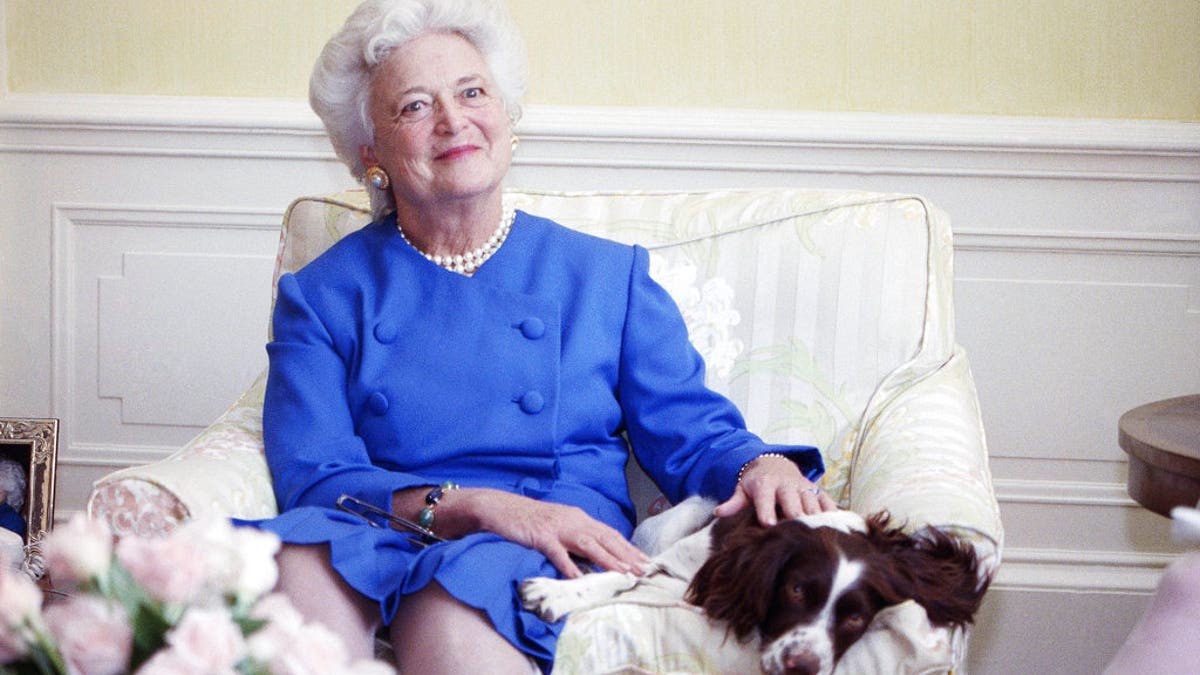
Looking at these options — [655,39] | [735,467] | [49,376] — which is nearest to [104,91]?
[49,376]

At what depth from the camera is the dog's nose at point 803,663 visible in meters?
1.42

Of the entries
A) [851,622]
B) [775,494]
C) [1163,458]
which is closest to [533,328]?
[775,494]

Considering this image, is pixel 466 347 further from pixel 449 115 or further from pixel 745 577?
pixel 745 577

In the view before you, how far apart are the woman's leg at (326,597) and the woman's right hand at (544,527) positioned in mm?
182

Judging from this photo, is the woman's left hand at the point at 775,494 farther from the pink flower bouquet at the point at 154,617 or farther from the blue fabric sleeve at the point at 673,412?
the pink flower bouquet at the point at 154,617

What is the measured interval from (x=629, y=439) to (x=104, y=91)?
1.60 m

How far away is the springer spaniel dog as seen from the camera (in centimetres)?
144

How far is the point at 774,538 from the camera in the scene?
150cm

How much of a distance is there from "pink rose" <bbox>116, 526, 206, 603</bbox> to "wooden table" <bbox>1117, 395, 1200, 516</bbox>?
1337mm

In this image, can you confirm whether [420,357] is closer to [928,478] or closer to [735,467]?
[735,467]

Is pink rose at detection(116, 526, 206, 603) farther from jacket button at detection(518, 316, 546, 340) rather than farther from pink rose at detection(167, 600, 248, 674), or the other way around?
jacket button at detection(518, 316, 546, 340)

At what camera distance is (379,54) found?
6.61 ft

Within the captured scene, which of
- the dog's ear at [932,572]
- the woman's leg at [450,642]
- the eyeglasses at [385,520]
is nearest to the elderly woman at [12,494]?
the eyeglasses at [385,520]

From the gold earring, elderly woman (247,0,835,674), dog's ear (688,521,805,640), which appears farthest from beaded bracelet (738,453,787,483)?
the gold earring
